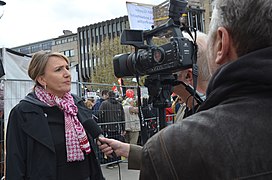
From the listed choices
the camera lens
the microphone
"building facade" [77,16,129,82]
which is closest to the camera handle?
the camera lens

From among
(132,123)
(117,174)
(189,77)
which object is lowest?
(117,174)

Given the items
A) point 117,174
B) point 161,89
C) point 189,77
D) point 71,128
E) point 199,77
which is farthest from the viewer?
point 117,174

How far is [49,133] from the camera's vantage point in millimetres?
2357

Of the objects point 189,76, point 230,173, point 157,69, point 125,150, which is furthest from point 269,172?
point 189,76

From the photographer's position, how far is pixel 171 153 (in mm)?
863

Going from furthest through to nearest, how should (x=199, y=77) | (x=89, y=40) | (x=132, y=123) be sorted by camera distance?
(x=89, y=40) < (x=132, y=123) < (x=199, y=77)

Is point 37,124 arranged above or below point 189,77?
below

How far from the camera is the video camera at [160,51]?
165cm

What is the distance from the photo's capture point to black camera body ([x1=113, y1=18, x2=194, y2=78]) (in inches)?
64.8

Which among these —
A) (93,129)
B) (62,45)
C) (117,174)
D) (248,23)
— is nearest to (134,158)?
(93,129)

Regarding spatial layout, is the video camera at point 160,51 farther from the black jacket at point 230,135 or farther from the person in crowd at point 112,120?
the person in crowd at point 112,120

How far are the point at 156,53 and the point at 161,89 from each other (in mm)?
257

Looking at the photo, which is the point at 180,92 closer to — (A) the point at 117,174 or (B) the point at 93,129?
(B) the point at 93,129

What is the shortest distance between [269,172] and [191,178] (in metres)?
0.21
